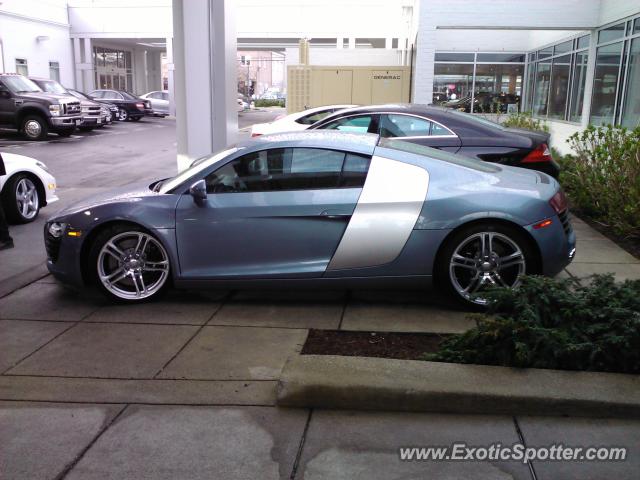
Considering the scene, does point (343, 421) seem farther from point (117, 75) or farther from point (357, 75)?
point (117, 75)

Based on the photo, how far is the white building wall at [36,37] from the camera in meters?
32.1

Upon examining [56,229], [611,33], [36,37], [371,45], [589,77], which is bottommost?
[56,229]

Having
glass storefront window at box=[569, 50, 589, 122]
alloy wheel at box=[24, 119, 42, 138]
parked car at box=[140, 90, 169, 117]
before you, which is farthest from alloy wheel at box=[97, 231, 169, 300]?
parked car at box=[140, 90, 169, 117]

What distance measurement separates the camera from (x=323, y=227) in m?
5.20

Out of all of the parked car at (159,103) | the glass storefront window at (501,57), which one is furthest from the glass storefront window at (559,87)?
the parked car at (159,103)

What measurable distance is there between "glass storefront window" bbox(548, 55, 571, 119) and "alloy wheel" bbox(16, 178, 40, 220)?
526 inches

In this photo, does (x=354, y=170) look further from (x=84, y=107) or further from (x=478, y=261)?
(x=84, y=107)

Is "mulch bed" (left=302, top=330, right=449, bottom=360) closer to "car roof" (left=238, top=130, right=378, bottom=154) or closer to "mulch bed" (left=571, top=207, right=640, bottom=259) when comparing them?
"car roof" (left=238, top=130, right=378, bottom=154)

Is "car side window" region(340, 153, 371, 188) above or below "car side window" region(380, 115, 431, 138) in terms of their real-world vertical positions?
below

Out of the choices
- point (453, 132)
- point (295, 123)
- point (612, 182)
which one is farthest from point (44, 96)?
point (612, 182)

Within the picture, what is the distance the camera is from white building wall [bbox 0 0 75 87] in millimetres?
32094

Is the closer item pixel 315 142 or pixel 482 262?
pixel 482 262

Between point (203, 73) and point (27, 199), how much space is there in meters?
3.02

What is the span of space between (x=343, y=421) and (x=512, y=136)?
568 cm
